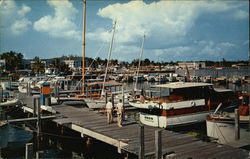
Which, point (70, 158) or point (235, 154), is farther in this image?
point (70, 158)

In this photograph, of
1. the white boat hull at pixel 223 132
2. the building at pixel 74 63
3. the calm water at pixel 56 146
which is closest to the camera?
the white boat hull at pixel 223 132

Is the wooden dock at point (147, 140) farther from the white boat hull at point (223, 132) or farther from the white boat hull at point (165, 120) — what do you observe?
the white boat hull at point (223, 132)

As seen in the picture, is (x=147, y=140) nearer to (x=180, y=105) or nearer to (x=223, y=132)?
(x=223, y=132)

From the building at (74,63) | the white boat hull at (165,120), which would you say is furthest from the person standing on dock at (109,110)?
the building at (74,63)

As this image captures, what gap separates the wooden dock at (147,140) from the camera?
33.6 ft

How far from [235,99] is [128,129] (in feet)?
39.5

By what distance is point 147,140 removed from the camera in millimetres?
12109

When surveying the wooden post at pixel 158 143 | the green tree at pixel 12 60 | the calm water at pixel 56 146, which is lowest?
the calm water at pixel 56 146

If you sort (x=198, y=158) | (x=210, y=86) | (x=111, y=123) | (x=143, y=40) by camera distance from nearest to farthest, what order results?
(x=198, y=158) < (x=111, y=123) < (x=210, y=86) < (x=143, y=40)

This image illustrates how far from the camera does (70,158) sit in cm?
1457

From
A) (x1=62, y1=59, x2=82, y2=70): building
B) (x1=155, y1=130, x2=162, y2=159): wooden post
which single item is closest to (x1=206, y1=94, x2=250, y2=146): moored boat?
(x1=155, y1=130, x2=162, y2=159): wooden post

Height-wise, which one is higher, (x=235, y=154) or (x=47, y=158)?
(x=235, y=154)

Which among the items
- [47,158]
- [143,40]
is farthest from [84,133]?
[143,40]

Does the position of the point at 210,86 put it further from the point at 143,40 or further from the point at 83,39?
the point at 83,39
